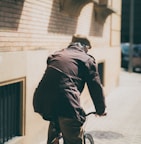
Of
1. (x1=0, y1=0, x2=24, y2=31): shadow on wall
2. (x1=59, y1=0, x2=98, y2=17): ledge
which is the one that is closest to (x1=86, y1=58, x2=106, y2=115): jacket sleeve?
(x1=0, y1=0, x2=24, y2=31): shadow on wall

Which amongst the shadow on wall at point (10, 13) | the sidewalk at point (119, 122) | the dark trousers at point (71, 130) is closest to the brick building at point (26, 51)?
the shadow on wall at point (10, 13)

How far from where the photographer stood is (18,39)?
6039 millimetres

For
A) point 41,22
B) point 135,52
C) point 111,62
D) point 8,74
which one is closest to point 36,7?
point 41,22

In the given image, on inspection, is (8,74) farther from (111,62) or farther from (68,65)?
(111,62)

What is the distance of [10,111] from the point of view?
5977mm

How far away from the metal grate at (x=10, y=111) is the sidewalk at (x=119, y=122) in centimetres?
178

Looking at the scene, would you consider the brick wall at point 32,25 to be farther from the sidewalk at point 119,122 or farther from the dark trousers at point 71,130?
the sidewalk at point 119,122

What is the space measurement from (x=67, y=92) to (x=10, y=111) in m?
2.24

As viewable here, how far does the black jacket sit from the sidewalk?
10.9 feet

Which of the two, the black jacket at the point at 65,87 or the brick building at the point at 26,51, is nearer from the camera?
the black jacket at the point at 65,87

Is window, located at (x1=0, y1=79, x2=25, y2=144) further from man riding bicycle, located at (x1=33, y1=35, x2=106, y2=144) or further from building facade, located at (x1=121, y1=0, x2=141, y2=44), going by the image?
building facade, located at (x1=121, y1=0, x2=141, y2=44)

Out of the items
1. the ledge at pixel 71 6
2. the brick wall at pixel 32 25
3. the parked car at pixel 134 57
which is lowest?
the parked car at pixel 134 57

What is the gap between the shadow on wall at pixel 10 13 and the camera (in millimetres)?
5484

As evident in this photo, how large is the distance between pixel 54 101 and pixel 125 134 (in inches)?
168
